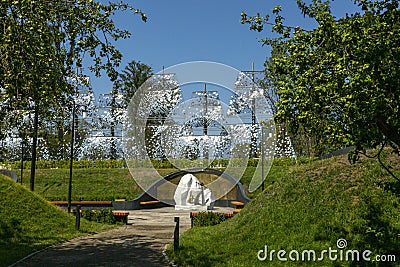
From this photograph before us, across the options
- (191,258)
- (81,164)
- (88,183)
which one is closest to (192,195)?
(88,183)

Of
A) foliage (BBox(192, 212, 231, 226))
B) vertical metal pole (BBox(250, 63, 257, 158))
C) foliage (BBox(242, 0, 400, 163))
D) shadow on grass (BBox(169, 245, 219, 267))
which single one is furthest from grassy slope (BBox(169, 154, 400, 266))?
vertical metal pole (BBox(250, 63, 257, 158))

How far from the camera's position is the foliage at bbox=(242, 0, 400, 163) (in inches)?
187

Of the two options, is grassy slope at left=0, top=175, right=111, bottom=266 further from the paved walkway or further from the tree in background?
the tree in background

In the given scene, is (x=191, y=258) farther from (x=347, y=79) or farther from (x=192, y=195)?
(x=192, y=195)

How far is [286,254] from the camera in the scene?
9.18 meters

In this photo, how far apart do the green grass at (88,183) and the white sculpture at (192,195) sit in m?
4.53

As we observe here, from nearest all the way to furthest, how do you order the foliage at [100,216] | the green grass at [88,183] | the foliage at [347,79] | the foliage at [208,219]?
the foliage at [347,79] → the foliage at [208,219] → the foliage at [100,216] → the green grass at [88,183]

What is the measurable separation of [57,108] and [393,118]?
6.02m

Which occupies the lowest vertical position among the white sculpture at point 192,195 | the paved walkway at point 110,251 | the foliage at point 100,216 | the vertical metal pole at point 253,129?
the paved walkway at point 110,251

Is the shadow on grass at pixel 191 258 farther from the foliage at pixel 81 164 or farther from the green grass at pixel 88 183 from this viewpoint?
the foliage at pixel 81 164

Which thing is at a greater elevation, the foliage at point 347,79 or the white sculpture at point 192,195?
the foliage at point 347,79

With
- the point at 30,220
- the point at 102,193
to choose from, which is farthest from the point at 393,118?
the point at 102,193

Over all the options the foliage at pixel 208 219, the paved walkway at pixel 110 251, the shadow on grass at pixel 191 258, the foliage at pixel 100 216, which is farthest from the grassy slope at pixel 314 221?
the foliage at pixel 100 216

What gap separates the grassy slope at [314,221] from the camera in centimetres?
920
